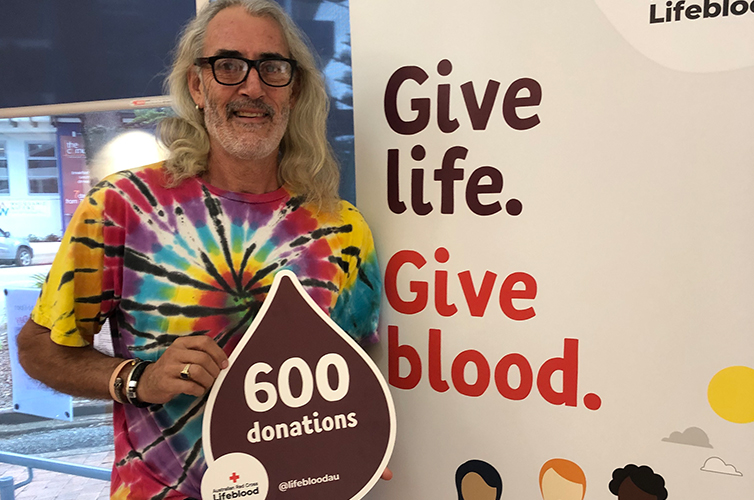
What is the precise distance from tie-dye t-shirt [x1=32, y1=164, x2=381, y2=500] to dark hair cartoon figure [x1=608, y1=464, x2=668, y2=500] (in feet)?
2.51

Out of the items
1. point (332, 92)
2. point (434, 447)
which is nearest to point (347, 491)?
point (434, 447)

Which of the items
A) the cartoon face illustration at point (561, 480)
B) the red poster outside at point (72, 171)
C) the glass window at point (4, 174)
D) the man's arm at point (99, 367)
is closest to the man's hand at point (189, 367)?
the man's arm at point (99, 367)

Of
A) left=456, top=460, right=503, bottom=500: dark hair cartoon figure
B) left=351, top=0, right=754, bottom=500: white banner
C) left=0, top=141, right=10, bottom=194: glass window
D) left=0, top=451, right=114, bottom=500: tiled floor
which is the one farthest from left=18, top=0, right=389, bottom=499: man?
left=0, top=451, right=114, bottom=500: tiled floor

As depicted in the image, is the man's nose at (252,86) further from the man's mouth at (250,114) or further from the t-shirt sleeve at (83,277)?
the t-shirt sleeve at (83,277)

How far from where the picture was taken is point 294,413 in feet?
3.75

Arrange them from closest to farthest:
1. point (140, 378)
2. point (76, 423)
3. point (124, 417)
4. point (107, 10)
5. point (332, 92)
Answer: point (140, 378)
point (124, 417)
point (332, 92)
point (107, 10)
point (76, 423)

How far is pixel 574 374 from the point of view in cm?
126

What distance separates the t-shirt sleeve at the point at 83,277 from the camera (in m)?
1.18

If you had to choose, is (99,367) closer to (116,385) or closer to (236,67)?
(116,385)

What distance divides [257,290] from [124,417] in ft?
1.34

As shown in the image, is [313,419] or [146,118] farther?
[146,118]

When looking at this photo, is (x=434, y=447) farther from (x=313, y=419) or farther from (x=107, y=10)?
(x=107, y=10)

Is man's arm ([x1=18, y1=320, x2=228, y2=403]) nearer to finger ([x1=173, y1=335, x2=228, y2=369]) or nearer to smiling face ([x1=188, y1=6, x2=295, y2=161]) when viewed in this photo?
finger ([x1=173, y1=335, x2=228, y2=369])

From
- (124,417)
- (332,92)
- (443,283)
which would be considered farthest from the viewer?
(332,92)
